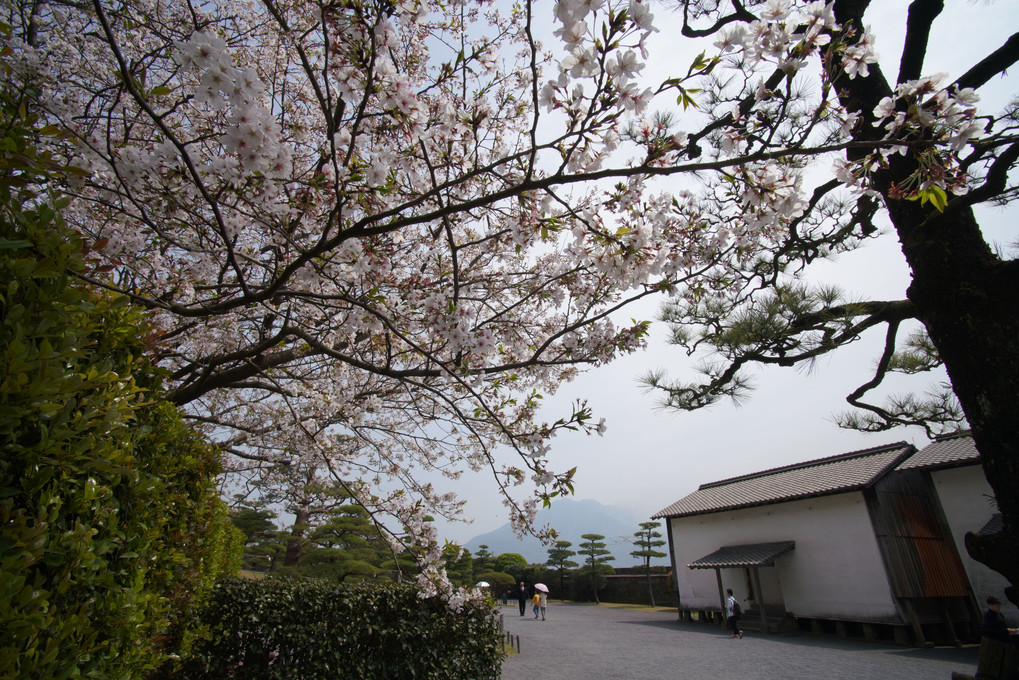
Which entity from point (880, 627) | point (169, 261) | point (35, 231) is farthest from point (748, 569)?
point (35, 231)

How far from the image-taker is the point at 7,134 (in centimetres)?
101

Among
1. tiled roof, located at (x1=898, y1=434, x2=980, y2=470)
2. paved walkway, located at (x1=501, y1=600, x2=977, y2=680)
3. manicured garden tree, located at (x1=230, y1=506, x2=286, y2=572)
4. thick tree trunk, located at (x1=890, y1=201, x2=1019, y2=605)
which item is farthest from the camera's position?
manicured garden tree, located at (x1=230, y1=506, x2=286, y2=572)

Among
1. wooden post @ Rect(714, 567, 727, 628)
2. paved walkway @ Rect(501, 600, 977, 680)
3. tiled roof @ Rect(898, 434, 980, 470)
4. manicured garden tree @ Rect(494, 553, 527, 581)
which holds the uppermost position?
tiled roof @ Rect(898, 434, 980, 470)

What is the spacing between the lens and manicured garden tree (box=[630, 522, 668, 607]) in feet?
61.8

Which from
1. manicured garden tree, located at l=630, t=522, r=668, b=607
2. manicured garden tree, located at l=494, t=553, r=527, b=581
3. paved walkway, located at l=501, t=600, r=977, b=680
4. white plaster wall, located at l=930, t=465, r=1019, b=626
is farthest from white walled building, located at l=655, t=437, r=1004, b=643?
manicured garden tree, located at l=494, t=553, r=527, b=581

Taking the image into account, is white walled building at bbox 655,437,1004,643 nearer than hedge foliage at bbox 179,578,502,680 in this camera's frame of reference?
No

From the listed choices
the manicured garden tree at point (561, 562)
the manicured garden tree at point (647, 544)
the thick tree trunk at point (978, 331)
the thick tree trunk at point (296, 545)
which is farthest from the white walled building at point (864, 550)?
the thick tree trunk at point (296, 545)

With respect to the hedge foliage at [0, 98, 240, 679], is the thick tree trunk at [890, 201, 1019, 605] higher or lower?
higher

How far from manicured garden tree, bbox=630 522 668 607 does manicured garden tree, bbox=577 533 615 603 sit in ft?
4.07

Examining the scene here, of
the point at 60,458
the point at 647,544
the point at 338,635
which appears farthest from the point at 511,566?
the point at 60,458

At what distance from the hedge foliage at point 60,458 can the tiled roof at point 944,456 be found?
1253 centimetres

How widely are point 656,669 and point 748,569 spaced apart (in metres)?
6.44

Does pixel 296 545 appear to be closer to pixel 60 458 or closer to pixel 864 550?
pixel 60 458

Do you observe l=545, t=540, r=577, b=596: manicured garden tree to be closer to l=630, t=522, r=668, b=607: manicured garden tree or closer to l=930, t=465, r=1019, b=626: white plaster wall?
Result: l=630, t=522, r=668, b=607: manicured garden tree
